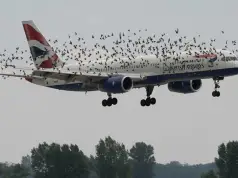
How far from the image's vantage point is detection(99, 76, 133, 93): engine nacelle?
435 feet

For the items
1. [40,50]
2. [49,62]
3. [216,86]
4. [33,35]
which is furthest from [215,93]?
[33,35]

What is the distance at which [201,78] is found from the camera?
438ft

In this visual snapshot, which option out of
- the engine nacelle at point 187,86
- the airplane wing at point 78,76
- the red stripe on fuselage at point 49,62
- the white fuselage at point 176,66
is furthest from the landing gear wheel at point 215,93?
the red stripe on fuselage at point 49,62

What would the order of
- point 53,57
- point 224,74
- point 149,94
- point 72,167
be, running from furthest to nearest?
point 72,167 → point 53,57 → point 149,94 → point 224,74

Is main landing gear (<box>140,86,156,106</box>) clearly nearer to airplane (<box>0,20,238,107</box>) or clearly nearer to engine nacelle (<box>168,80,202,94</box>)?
airplane (<box>0,20,238,107</box>)

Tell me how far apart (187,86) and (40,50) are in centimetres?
2559

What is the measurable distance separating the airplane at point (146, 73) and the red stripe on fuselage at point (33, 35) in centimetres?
1005

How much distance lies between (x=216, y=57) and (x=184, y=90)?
38.7 feet

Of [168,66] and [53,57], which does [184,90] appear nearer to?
[168,66]

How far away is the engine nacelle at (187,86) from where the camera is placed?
14162 centimetres

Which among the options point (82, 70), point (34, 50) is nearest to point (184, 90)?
point (82, 70)

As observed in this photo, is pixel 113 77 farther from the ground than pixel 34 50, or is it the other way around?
pixel 34 50

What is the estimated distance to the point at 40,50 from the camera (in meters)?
156

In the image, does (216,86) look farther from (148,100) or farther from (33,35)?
(33,35)
